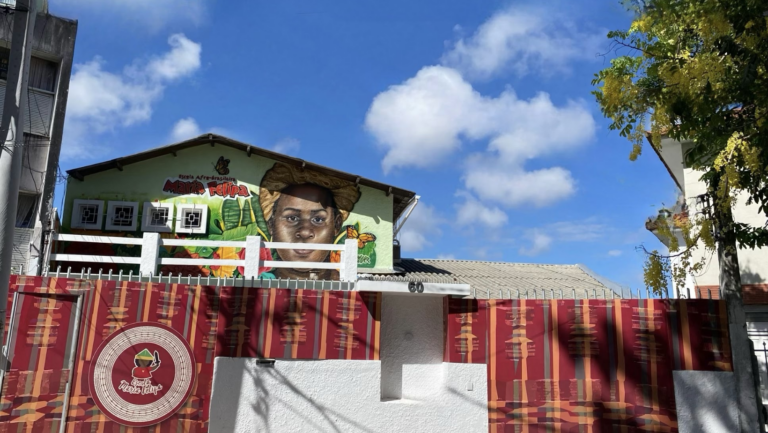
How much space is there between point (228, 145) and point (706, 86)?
11709 mm

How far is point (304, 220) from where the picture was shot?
1555 cm

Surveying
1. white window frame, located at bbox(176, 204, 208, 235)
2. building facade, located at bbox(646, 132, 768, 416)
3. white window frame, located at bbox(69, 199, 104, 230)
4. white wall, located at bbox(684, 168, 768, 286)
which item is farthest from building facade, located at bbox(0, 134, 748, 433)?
white wall, located at bbox(684, 168, 768, 286)

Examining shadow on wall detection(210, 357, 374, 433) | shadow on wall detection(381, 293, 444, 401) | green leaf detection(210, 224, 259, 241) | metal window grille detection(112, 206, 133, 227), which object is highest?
metal window grille detection(112, 206, 133, 227)

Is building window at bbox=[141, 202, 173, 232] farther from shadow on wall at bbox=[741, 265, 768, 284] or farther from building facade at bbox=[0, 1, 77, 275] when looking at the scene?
shadow on wall at bbox=[741, 265, 768, 284]

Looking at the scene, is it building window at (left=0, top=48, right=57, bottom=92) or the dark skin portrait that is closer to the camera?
building window at (left=0, top=48, right=57, bottom=92)

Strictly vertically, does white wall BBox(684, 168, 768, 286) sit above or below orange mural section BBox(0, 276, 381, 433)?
above

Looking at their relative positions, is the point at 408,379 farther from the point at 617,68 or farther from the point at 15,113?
the point at 15,113

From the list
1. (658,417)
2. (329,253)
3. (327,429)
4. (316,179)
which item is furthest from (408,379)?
(316,179)

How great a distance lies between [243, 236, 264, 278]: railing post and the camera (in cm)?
1095

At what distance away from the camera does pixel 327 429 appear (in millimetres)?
9664

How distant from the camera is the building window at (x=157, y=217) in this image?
1497 cm

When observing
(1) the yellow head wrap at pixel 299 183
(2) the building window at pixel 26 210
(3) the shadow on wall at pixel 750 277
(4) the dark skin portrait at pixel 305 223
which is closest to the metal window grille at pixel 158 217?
(1) the yellow head wrap at pixel 299 183

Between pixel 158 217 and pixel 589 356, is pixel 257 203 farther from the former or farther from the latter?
pixel 589 356

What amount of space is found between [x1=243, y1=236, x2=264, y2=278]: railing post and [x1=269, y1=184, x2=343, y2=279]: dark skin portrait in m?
4.20
